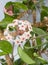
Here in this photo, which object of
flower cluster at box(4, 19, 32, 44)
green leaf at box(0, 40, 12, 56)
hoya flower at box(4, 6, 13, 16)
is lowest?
green leaf at box(0, 40, 12, 56)

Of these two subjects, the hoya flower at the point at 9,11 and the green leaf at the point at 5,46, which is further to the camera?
the hoya flower at the point at 9,11

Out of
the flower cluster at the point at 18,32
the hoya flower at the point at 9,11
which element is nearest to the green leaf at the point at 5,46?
the flower cluster at the point at 18,32

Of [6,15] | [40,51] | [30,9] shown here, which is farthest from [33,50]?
[30,9]

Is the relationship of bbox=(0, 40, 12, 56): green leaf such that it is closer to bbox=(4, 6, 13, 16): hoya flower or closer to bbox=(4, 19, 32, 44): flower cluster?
bbox=(4, 19, 32, 44): flower cluster

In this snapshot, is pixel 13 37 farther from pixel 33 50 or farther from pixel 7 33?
pixel 33 50

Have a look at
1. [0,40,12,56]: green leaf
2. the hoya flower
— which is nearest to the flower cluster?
[0,40,12,56]: green leaf

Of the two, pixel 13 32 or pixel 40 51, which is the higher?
pixel 13 32

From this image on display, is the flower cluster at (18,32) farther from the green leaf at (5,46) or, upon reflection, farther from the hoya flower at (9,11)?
the hoya flower at (9,11)

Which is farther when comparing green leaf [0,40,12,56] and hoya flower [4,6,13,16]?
hoya flower [4,6,13,16]

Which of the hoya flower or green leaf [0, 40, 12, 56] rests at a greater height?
the hoya flower
